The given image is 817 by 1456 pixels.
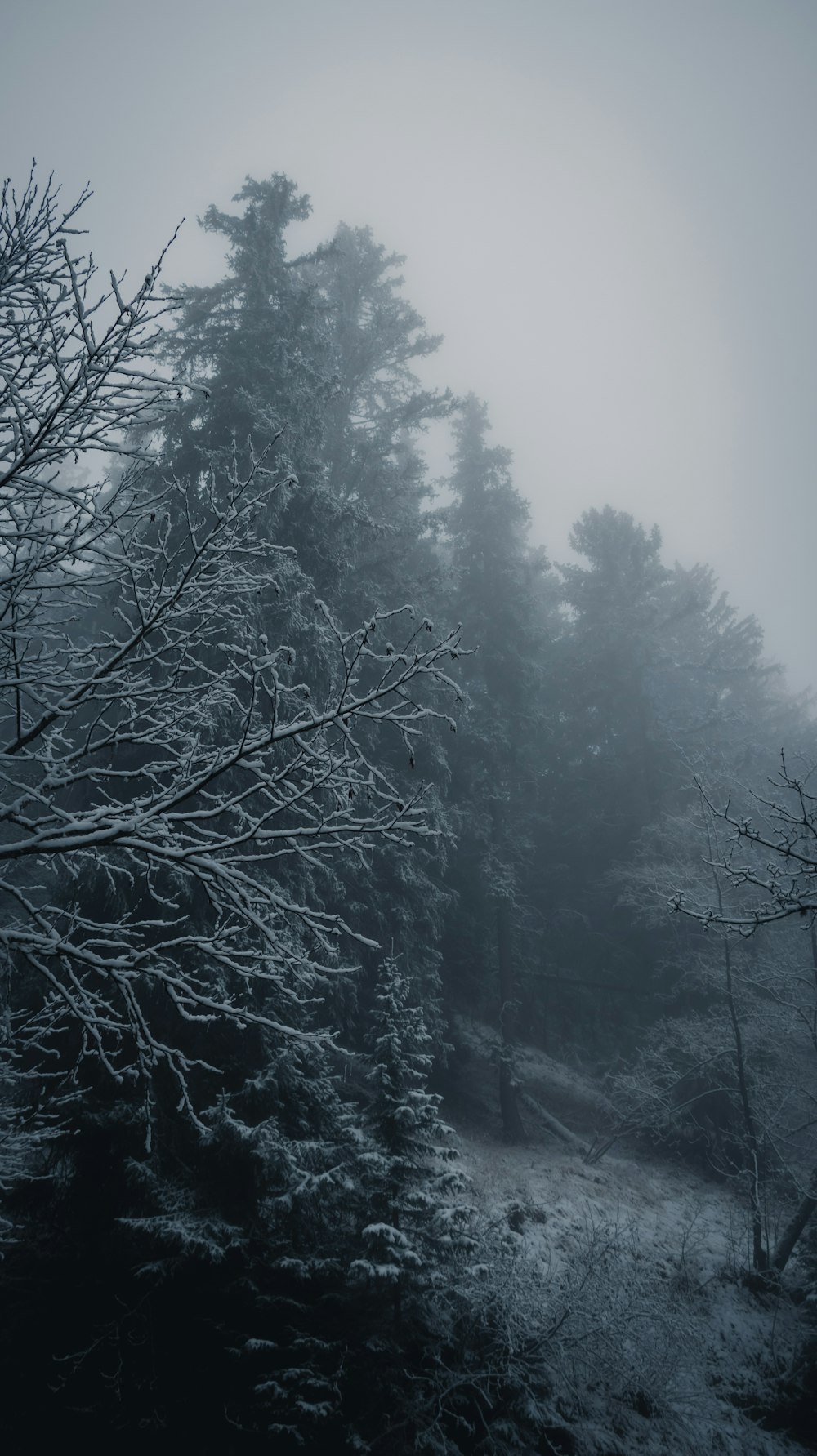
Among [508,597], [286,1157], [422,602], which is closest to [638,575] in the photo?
[508,597]

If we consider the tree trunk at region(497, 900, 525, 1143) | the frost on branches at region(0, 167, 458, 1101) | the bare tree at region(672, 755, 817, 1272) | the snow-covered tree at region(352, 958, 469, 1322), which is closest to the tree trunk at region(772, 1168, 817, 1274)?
the bare tree at region(672, 755, 817, 1272)

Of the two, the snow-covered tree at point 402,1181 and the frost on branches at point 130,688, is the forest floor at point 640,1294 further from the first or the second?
the frost on branches at point 130,688

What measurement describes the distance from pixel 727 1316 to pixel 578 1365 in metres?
3.61

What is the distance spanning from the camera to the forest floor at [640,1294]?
7727 millimetres

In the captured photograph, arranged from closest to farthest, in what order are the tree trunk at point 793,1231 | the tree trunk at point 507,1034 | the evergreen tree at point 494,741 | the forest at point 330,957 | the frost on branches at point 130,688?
the frost on branches at point 130,688
the forest at point 330,957
the tree trunk at point 793,1231
the tree trunk at point 507,1034
the evergreen tree at point 494,741

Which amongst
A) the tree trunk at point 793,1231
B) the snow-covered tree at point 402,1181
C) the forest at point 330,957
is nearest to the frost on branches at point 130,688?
the forest at point 330,957

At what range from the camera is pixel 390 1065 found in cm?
723

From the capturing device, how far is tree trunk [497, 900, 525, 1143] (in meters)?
14.1

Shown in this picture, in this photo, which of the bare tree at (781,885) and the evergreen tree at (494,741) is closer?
the bare tree at (781,885)

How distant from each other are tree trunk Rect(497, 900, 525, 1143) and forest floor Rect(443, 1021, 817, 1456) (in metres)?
0.38

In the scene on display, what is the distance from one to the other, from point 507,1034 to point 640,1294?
604cm

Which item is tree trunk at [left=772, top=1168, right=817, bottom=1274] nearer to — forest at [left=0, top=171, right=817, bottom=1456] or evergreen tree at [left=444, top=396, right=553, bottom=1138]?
forest at [left=0, top=171, right=817, bottom=1456]

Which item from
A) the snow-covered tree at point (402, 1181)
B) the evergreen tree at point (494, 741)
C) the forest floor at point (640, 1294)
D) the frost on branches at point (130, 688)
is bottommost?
the forest floor at point (640, 1294)

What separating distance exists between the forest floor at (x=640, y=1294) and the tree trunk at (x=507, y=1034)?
376 mm
